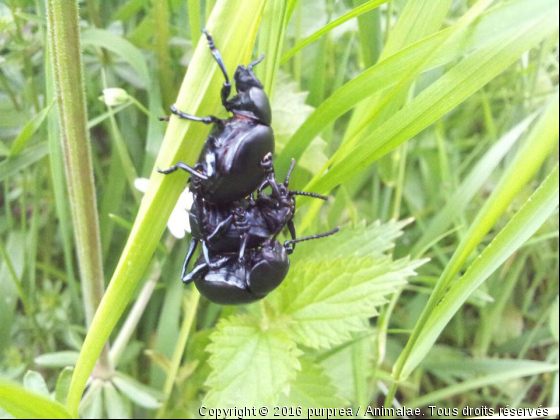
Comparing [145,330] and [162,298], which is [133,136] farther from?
[145,330]

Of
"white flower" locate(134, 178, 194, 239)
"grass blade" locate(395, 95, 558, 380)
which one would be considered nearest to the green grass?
"grass blade" locate(395, 95, 558, 380)

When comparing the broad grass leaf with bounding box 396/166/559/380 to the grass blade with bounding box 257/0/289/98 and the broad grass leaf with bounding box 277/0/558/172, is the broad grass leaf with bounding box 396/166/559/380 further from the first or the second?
the grass blade with bounding box 257/0/289/98

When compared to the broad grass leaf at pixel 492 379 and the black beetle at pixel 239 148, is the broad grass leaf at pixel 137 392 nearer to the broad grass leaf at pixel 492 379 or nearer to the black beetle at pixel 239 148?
the black beetle at pixel 239 148

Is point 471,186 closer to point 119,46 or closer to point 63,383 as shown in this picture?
point 119,46

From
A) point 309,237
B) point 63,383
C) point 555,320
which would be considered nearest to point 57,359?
point 63,383

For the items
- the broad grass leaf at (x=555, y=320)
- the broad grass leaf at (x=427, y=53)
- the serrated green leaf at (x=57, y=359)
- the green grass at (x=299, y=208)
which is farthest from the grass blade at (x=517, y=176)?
the serrated green leaf at (x=57, y=359)
